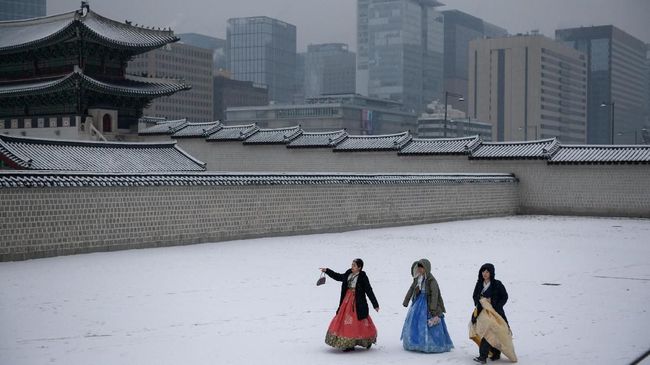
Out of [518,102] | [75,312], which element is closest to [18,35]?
[75,312]

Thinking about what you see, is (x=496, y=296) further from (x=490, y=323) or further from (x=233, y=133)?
Answer: (x=233, y=133)

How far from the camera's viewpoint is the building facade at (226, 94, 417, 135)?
15175 centimetres

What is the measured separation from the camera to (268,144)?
5000cm

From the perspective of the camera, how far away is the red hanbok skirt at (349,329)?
11125 mm

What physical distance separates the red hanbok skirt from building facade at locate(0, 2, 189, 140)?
37889 millimetres

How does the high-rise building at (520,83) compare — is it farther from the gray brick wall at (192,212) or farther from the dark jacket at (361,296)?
the dark jacket at (361,296)

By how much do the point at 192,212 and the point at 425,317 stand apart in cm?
1605

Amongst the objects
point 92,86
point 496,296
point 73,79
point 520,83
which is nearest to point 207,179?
point 496,296

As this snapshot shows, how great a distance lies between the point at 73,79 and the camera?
45812 millimetres

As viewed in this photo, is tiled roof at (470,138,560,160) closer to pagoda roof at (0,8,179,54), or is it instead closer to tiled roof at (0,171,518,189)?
tiled roof at (0,171,518,189)

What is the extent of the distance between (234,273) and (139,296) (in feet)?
12.1

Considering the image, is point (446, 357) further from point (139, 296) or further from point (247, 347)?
point (139, 296)

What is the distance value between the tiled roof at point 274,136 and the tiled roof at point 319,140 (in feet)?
1.36

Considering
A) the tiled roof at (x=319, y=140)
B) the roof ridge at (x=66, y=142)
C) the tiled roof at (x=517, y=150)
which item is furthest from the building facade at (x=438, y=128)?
the roof ridge at (x=66, y=142)
